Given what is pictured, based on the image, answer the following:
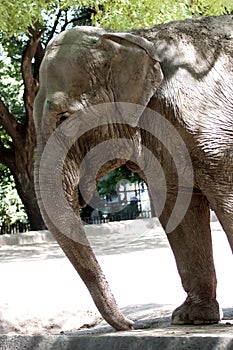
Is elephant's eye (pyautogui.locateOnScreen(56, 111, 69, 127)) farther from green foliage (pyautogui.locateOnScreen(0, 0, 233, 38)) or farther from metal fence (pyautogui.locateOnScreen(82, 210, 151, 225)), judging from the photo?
metal fence (pyautogui.locateOnScreen(82, 210, 151, 225))

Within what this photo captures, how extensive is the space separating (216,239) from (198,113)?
35.0ft

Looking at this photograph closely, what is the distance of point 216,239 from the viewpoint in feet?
49.4

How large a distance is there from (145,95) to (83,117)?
1.27ft

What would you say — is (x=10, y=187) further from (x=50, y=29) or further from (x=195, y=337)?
(x=195, y=337)

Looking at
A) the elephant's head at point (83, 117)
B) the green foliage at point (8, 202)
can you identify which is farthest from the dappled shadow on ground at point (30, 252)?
the elephant's head at point (83, 117)

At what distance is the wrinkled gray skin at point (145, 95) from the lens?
449 cm

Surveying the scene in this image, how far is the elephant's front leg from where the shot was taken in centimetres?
535

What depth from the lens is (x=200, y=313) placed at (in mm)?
5355

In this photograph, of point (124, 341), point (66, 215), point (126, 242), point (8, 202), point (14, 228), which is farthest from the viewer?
point (8, 202)

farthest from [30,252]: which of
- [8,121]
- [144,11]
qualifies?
[144,11]

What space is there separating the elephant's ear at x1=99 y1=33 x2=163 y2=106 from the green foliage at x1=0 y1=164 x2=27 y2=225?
2089cm

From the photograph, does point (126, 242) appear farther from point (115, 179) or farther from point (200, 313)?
point (200, 313)

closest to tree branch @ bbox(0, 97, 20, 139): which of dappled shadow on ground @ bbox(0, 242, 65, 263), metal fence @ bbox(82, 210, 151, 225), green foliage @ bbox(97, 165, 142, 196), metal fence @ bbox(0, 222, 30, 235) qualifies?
dappled shadow on ground @ bbox(0, 242, 65, 263)

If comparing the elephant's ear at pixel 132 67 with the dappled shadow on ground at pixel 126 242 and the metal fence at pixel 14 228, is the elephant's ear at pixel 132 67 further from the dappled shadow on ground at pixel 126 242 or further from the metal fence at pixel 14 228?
the metal fence at pixel 14 228
